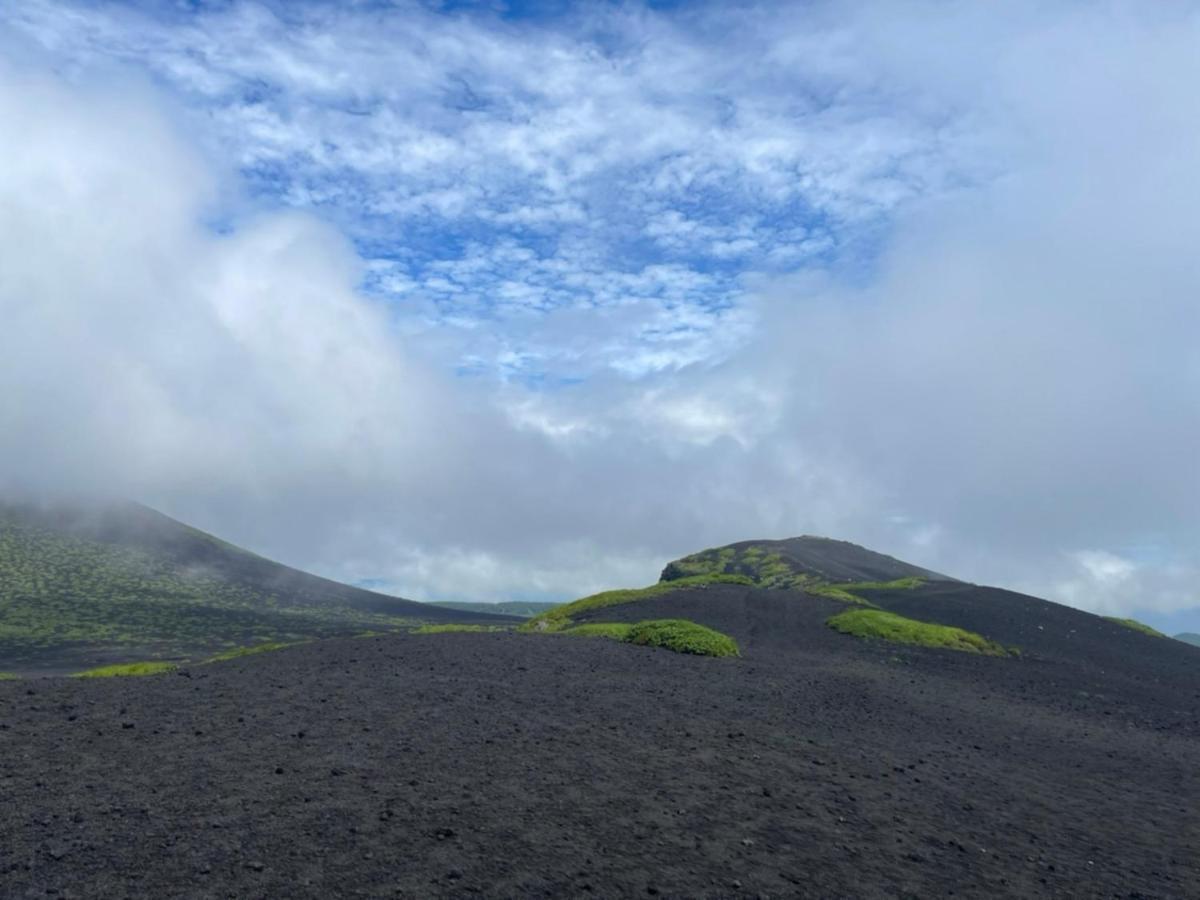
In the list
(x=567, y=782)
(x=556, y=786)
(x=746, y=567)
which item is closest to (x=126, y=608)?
(x=746, y=567)

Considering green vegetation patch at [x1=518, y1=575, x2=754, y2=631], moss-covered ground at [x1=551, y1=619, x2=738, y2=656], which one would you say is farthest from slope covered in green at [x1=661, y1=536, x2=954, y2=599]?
moss-covered ground at [x1=551, y1=619, x2=738, y2=656]

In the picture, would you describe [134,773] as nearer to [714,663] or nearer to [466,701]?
[466,701]

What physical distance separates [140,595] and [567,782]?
13894 centimetres

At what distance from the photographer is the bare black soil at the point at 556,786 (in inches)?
403

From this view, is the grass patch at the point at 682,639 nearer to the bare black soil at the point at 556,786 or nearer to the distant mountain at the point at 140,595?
the bare black soil at the point at 556,786

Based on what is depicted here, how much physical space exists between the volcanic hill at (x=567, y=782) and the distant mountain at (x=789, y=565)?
167 ft

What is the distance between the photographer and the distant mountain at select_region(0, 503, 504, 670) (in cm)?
9494

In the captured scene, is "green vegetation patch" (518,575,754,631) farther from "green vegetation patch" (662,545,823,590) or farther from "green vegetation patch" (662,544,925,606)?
"green vegetation patch" (662,545,823,590)

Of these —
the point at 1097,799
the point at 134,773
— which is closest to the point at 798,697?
the point at 1097,799

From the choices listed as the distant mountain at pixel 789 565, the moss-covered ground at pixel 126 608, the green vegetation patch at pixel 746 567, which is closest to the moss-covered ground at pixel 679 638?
the distant mountain at pixel 789 565

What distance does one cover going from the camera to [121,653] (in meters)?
83.6

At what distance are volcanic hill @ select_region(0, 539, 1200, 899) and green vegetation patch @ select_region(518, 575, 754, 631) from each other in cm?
1572

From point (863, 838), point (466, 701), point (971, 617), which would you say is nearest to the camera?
point (863, 838)

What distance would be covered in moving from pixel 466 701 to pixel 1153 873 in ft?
43.3
